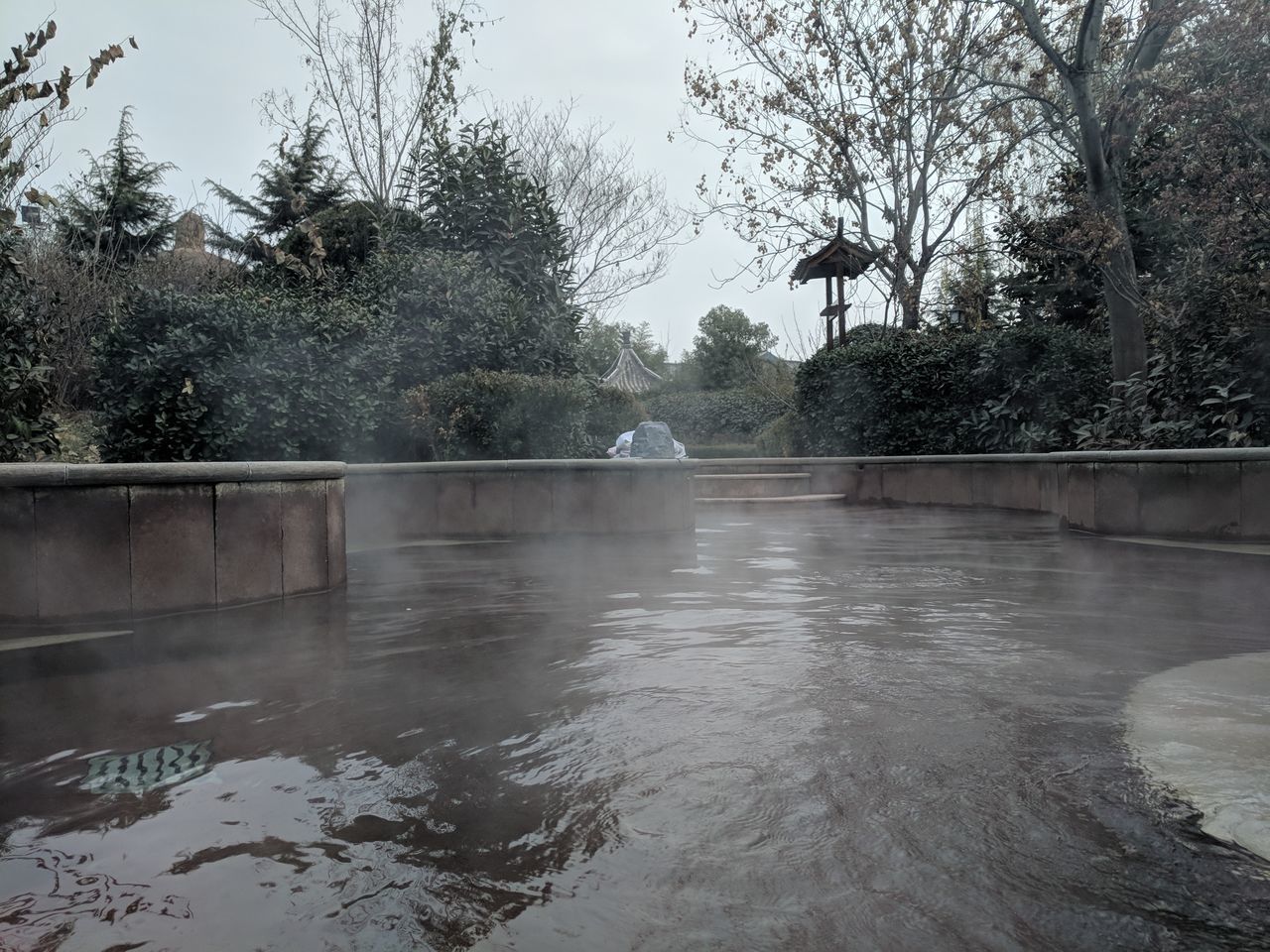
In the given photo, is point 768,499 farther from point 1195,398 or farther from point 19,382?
point 19,382

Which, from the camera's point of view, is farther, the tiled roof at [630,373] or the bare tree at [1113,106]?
the tiled roof at [630,373]

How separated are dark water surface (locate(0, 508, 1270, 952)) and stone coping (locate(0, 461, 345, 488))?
0.82 m

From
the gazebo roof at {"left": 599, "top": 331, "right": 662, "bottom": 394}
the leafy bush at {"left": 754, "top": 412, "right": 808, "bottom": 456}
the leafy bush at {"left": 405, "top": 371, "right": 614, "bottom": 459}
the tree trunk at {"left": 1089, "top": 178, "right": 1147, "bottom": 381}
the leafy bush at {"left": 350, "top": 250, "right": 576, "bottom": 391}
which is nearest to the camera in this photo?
the leafy bush at {"left": 405, "top": 371, "right": 614, "bottom": 459}

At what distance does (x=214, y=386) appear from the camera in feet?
29.1

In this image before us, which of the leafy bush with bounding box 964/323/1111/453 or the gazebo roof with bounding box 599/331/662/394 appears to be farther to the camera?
the gazebo roof with bounding box 599/331/662/394

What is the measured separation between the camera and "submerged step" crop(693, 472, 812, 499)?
15898 mm

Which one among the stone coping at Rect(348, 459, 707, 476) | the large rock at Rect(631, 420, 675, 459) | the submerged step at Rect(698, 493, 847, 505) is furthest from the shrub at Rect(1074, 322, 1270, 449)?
the large rock at Rect(631, 420, 675, 459)

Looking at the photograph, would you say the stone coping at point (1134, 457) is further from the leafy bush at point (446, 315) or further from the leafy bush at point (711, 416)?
the leafy bush at point (711, 416)

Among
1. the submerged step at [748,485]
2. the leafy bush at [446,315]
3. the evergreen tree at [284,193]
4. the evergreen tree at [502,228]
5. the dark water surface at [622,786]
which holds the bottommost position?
the dark water surface at [622,786]

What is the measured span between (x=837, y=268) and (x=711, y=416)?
13054 millimetres

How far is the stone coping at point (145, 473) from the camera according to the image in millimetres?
4941

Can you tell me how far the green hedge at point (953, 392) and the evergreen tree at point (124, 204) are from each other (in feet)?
54.5

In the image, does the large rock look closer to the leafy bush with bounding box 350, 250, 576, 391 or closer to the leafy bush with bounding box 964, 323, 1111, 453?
the leafy bush with bounding box 350, 250, 576, 391

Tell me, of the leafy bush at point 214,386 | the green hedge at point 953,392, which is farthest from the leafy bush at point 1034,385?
the leafy bush at point 214,386
